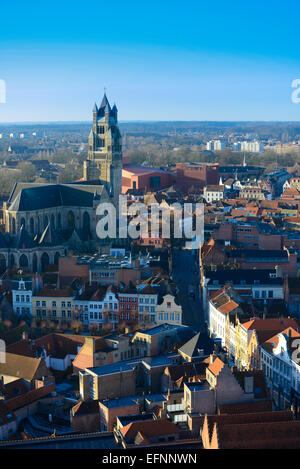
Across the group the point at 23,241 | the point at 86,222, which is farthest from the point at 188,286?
the point at 86,222

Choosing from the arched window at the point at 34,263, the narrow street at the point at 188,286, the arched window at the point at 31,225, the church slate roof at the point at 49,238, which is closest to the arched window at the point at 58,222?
the arched window at the point at 31,225

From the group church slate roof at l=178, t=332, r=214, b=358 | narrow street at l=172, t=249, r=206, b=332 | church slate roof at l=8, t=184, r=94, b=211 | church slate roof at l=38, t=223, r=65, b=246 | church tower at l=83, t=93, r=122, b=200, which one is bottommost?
narrow street at l=172, t=249, r=206, b=332

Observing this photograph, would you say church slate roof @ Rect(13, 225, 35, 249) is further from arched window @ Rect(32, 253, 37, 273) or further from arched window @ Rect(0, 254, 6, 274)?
arched window @ Rect(0, 254, 6, 274)

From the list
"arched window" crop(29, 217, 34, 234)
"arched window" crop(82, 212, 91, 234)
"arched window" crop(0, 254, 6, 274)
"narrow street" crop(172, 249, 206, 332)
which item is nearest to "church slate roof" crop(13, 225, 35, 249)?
"arched window" crop(0, 254, 6, 274)

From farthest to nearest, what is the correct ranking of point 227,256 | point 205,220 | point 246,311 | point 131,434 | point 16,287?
1. point 205,220
2. point 227,256
3. point 16,287
4. point 246,311
5. point 131,434

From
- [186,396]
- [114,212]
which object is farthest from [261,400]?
[114,212]

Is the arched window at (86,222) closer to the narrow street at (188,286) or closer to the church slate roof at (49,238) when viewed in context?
the church slate roof at (49,238)

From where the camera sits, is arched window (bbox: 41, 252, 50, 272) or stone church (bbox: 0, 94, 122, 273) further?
arched window (bbox: 41, 252, 50, 272)

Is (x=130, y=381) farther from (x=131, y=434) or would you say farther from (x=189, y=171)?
(x=189, y=171)

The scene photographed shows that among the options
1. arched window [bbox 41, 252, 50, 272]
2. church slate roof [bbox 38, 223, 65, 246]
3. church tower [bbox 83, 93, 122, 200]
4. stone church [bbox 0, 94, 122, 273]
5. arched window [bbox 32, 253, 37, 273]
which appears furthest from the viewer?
church tower [bbox 83, 93, 122, 200]
